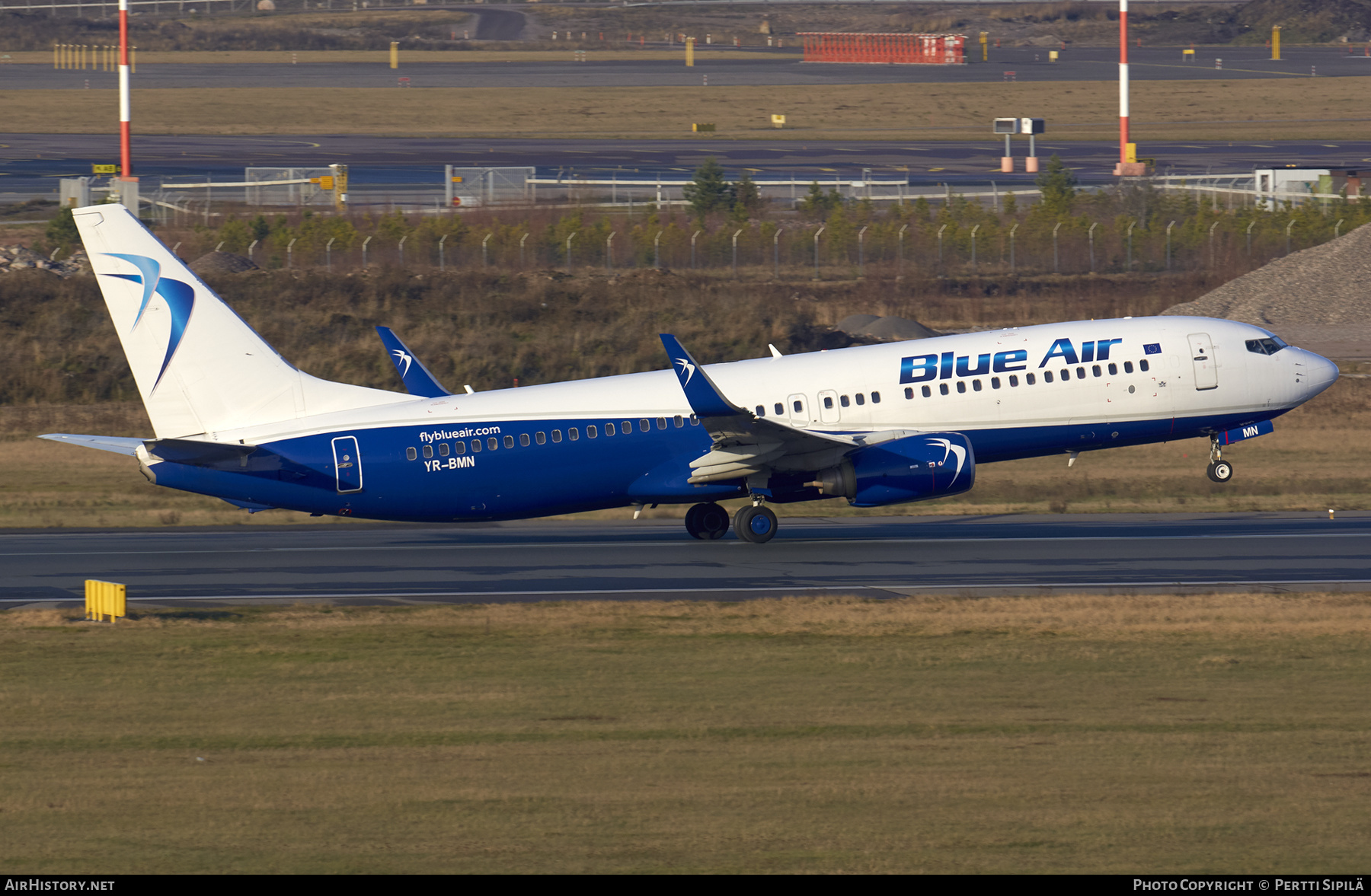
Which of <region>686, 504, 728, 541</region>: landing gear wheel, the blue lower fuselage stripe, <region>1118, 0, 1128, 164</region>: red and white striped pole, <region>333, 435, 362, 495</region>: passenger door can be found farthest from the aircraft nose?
<region>1118, 0, 1128, 164</region>: red and white striped pole

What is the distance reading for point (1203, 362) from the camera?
40.8 metres

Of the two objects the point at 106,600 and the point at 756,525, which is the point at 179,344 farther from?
the point at 756,525

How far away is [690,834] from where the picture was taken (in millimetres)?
17781

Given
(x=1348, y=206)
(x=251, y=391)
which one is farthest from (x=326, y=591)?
(x=1348, y=206)

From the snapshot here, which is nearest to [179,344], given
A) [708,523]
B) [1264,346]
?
[708,523]

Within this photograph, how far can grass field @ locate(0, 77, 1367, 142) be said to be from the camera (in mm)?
132250

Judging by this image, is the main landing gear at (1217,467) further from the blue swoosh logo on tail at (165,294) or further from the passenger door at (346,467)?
the blue swoosh logo on tail at (165,294)

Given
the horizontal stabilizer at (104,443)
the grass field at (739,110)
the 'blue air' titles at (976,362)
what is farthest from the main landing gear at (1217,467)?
the grass field at (739,110)

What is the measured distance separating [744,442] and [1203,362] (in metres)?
12.0

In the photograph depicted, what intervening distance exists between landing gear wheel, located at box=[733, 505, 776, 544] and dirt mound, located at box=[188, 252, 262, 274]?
4177 centimetres

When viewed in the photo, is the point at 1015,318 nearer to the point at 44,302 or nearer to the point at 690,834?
the point at 44,302

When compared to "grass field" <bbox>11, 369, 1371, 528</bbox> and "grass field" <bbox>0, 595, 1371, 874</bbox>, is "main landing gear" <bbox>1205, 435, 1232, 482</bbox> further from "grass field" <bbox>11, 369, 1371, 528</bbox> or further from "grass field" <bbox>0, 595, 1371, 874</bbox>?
"grass field" <bbox>0, 595, 1371, 874</bbox>

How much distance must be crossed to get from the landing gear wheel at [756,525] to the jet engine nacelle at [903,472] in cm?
184

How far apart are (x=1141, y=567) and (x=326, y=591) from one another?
17.5 meters
